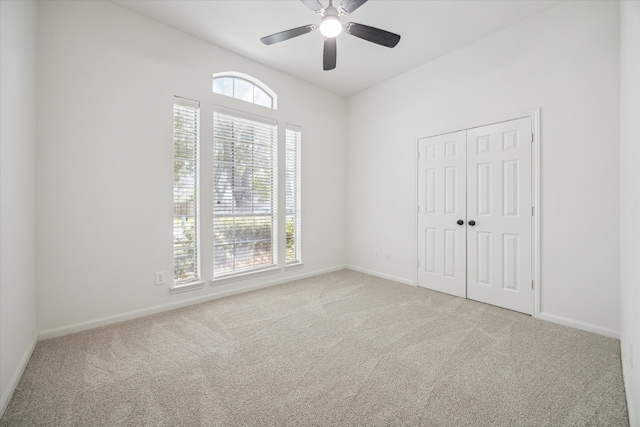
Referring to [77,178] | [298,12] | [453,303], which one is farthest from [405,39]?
[77,178]

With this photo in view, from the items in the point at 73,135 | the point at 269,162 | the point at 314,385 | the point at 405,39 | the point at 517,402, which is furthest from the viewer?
the point at 269,162

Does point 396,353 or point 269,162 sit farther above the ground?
Answer: point 269,162

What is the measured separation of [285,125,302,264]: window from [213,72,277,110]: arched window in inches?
21.3

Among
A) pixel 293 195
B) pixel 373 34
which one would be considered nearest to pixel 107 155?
pixel 293 195

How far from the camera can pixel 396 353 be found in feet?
7.01

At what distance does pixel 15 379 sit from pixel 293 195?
3.26m

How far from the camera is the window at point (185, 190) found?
3.10 m

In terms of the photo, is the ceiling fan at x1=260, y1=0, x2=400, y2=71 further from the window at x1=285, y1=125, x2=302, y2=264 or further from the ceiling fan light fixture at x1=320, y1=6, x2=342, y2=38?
the window at x1=285, y1=125, x2=302, y2=264

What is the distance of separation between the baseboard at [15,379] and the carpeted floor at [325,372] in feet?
0.10

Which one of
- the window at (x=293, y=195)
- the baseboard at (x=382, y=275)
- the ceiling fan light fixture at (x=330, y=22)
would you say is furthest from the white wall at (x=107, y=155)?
the baseboard at (x=382, y=275)

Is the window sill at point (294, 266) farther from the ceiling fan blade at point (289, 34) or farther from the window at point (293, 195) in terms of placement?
the ceiling fan blade at point (289, 34)

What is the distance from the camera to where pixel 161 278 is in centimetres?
295

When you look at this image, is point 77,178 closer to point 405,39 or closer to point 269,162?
point 269,162

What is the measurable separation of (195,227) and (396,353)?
2572 mm
